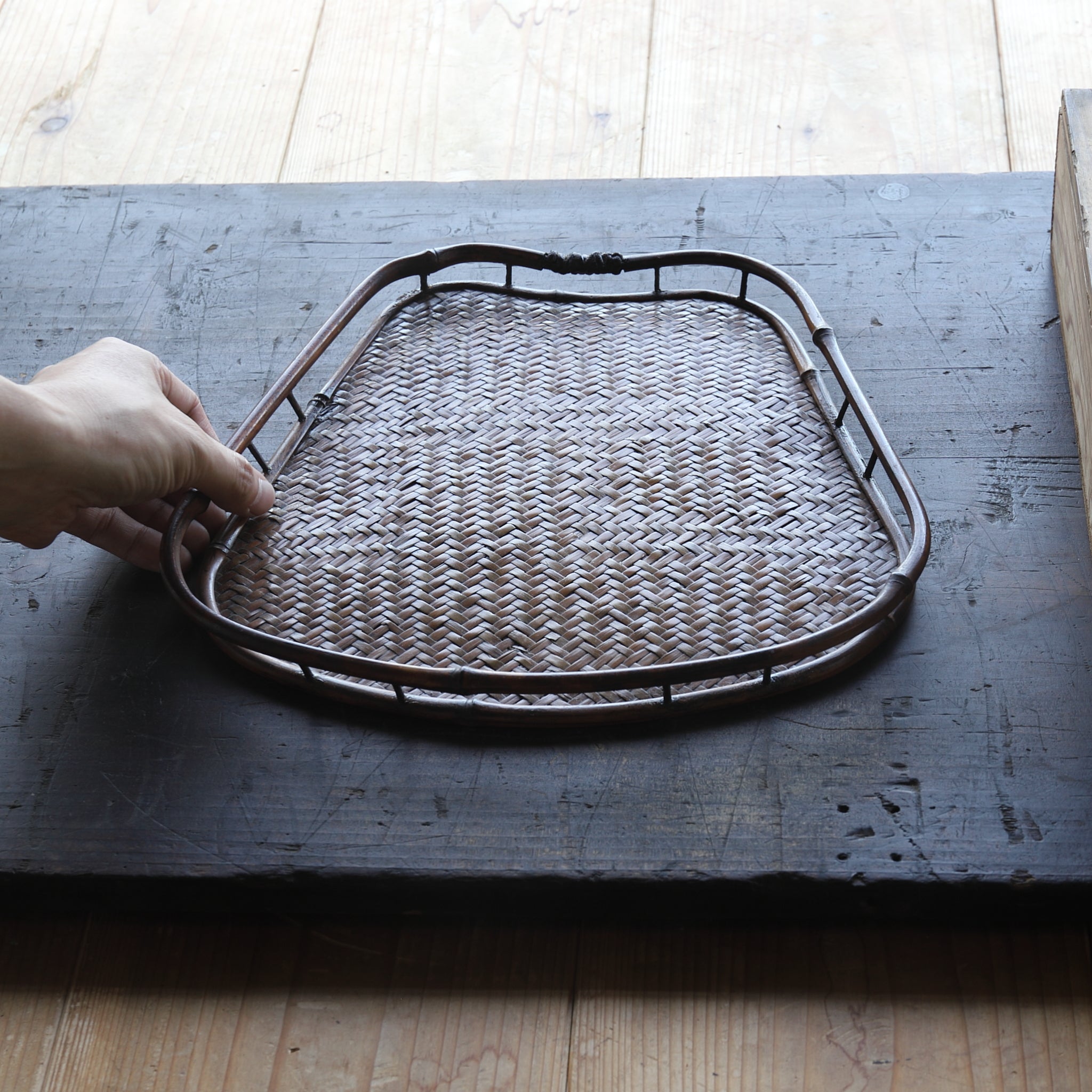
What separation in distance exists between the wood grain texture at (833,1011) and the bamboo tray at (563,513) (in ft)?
0.51

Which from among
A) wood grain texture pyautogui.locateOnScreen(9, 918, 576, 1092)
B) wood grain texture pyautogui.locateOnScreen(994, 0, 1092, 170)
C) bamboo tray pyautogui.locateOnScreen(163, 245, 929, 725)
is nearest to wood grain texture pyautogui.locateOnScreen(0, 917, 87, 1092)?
wood grain texture pyautogui.locateOnScreen(9, 918, 576, 1092)

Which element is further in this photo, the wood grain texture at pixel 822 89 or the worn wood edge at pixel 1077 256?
Answer: the wood grain texture at pixel 822 89

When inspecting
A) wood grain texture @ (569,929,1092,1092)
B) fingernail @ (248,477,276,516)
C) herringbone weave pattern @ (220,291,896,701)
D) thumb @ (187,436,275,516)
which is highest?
thumb @ (187,436,275,516)

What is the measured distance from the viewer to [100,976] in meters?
0.75

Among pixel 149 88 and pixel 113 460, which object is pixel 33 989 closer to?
pixel 113 460

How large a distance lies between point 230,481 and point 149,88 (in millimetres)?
910

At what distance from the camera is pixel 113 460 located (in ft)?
2.48

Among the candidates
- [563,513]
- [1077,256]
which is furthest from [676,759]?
[1077,256]

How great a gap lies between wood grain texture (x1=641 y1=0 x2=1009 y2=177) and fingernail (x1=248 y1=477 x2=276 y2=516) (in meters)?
0.68

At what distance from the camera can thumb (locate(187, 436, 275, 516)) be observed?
2.65 ft

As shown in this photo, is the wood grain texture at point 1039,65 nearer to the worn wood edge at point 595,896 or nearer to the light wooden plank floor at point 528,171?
the light wooden plank floor at point 528,171

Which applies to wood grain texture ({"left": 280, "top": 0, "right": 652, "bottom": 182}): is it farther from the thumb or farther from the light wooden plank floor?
the thumb

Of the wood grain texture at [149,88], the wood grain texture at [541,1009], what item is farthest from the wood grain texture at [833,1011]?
the wood grain texture at [149,88]

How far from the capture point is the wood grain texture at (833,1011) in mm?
701
